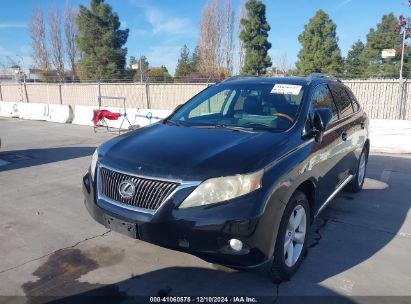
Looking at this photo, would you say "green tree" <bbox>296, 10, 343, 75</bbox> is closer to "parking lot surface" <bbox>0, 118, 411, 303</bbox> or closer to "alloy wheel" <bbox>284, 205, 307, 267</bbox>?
"parking lot surface" <bbox>0, 118, 411, 303</bbox>

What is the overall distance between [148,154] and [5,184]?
14.1ft

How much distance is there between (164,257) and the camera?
3.61m

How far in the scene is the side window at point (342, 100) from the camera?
4625 millimetres

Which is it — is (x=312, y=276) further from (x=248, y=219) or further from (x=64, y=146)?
(x=64, y=146)

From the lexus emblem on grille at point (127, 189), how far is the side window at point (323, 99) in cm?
208

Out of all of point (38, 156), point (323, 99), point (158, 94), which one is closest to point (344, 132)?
point (323, 99)

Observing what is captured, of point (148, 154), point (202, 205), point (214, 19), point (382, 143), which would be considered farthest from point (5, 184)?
point (214, 19)

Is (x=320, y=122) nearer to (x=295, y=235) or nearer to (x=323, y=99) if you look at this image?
(x=323, y=99)

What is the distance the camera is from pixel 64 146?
9.95 m

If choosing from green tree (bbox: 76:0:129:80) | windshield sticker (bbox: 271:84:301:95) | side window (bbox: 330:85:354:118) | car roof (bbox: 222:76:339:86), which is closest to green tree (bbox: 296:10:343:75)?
green tree (bbox: 76:0:129:80)

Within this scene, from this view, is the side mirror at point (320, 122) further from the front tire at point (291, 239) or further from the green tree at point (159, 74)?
the green tree at point (159, 74)

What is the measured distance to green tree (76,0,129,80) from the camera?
115ft

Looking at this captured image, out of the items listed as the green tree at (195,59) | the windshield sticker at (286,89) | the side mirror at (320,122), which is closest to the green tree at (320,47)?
the green tree at (195,59)

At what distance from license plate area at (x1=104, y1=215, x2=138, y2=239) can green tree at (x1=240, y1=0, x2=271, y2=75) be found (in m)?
28.1
